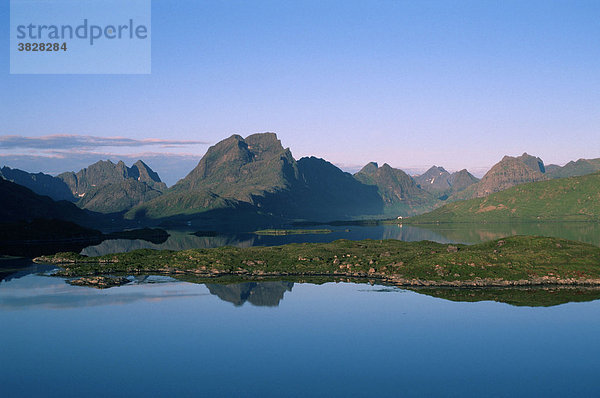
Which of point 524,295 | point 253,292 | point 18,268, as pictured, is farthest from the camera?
point 18,268

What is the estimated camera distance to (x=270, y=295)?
99000 mm

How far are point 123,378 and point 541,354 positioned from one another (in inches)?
1972

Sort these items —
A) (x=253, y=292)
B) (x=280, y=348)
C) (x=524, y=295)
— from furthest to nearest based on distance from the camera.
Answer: (x=253, y=292), (x=524, y=295), (x=280, y=348)

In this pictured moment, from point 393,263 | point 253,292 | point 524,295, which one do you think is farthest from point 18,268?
point 524,295

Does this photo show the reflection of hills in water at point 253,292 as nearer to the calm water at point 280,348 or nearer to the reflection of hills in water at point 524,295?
the calm water at point 280,348

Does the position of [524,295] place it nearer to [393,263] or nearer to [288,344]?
[393,263]

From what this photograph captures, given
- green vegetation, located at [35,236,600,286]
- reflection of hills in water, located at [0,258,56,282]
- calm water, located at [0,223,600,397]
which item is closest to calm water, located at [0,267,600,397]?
calm water, located at [0,223,600,397]

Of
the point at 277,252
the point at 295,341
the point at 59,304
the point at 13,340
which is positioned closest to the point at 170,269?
the point at 277,252

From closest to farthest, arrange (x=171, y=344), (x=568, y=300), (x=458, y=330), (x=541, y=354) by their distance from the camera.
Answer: (x=541, y=354), (x=171, y=344), (x=458, y=330), (x=568, y=300)

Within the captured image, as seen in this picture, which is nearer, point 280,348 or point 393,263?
point 280,348

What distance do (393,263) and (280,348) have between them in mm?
63701

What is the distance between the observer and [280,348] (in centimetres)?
6475

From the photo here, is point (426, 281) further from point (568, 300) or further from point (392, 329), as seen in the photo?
point (392, 329)

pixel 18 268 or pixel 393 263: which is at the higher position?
pixel 393 263
